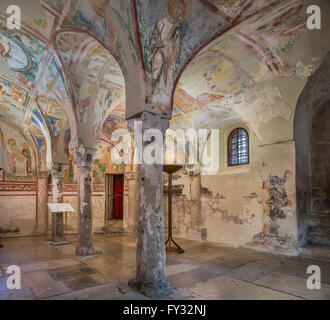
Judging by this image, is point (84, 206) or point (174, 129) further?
point (174, 129)

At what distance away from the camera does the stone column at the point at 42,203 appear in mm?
13523

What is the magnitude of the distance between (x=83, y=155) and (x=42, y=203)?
7.00 m

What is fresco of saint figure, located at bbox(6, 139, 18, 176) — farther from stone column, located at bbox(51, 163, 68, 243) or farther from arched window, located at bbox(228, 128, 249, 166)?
arched window, located at bbox(228, 128, 249, 166)

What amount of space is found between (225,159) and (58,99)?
6869 mm

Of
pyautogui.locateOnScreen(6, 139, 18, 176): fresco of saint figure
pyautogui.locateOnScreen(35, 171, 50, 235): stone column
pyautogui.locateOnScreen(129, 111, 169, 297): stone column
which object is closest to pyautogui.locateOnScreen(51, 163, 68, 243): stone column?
pyautogui.locateOnScreen(35, 171, 50, 235): stone column

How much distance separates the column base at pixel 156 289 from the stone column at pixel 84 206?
3679 millimetres

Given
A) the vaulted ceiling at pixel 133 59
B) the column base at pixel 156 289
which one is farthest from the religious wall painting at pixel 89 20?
the column base at pixel 156 289

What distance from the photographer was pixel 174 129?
1172 centimetres

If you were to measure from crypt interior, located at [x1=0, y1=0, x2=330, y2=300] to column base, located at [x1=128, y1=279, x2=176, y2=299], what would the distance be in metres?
0.04

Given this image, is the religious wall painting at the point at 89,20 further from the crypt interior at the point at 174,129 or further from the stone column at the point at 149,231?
the stone column at the point at 149,231

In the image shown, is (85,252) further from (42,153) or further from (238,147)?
(42,153)

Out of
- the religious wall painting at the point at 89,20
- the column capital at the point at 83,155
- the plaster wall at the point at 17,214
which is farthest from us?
the plaster wall at the point at 17,214

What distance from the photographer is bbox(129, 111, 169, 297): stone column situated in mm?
4809

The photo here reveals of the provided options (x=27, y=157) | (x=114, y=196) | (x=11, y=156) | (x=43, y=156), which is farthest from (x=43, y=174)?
(x=114, y=196)
